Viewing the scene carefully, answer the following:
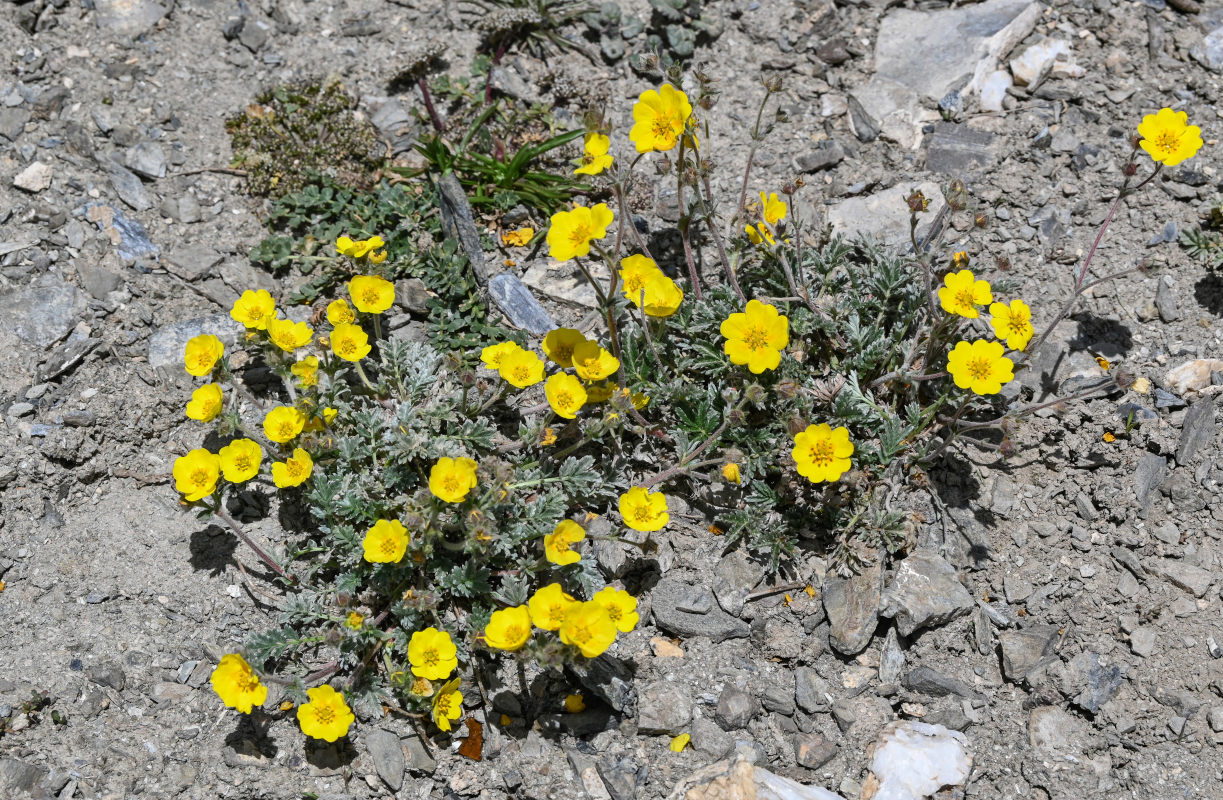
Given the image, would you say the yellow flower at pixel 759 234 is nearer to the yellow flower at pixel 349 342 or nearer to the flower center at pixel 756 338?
the flower center at pixel 756 338

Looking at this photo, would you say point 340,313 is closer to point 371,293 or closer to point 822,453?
point 371,293

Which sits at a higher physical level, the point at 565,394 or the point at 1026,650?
the point at 565,394

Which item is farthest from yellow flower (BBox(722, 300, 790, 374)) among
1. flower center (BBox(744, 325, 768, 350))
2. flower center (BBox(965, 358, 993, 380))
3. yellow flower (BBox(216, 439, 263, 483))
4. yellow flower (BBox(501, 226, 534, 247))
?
yellow flower (BBox(216, 439, 263, 483))

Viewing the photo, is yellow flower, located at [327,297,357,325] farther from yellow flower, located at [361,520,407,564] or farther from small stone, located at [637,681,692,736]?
small stone, located at [637,681,692,736]

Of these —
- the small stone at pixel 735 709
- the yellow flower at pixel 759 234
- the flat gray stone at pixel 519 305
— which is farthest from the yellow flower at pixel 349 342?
the small stone at pixel 735 709

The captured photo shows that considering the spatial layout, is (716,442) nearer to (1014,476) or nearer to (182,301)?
(1014,476)

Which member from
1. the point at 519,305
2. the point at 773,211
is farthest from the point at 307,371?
the point at 773,211

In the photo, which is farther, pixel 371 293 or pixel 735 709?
pixel 371 293
